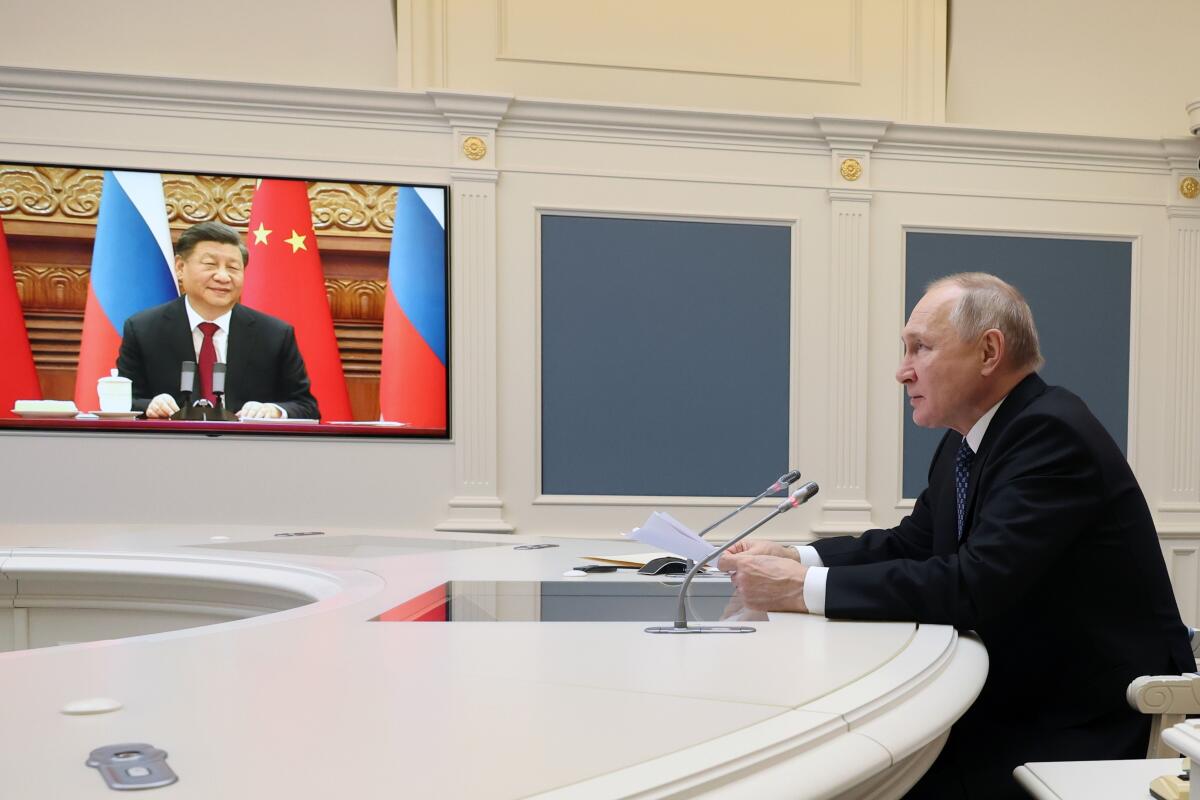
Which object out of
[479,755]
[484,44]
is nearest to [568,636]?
[479,755]

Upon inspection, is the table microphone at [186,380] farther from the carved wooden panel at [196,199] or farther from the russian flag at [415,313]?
the russian flag at [415,313]

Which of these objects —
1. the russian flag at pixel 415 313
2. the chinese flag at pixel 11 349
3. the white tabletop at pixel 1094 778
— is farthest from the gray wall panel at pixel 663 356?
the white tabletop at pixel 1094 778

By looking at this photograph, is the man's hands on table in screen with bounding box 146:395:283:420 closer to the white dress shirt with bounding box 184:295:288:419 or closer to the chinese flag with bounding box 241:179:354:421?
the white dress shirt with bounding box 184:295:288:419

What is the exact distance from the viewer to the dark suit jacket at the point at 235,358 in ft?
16.8

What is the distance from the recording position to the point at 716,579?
7.77 ft

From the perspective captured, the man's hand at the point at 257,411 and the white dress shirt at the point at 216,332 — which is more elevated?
the white dress shirt at the point at 216,332

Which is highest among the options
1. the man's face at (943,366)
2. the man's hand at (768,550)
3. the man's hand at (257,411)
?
the man's face at (943,366)

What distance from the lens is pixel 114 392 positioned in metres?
5.08

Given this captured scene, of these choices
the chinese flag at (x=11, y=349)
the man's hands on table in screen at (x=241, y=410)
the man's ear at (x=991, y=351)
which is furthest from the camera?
the man's hands on table in screen at (x=241, y=410)

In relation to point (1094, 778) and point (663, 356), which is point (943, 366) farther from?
point (663, 356)

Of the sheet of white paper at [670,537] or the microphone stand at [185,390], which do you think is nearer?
the sheet of white paper at [670,537]

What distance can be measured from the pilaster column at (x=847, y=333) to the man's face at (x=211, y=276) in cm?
313

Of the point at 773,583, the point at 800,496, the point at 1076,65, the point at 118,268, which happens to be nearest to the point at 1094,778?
the point at 773,583

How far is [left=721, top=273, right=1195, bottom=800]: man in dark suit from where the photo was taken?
1.72 meters
